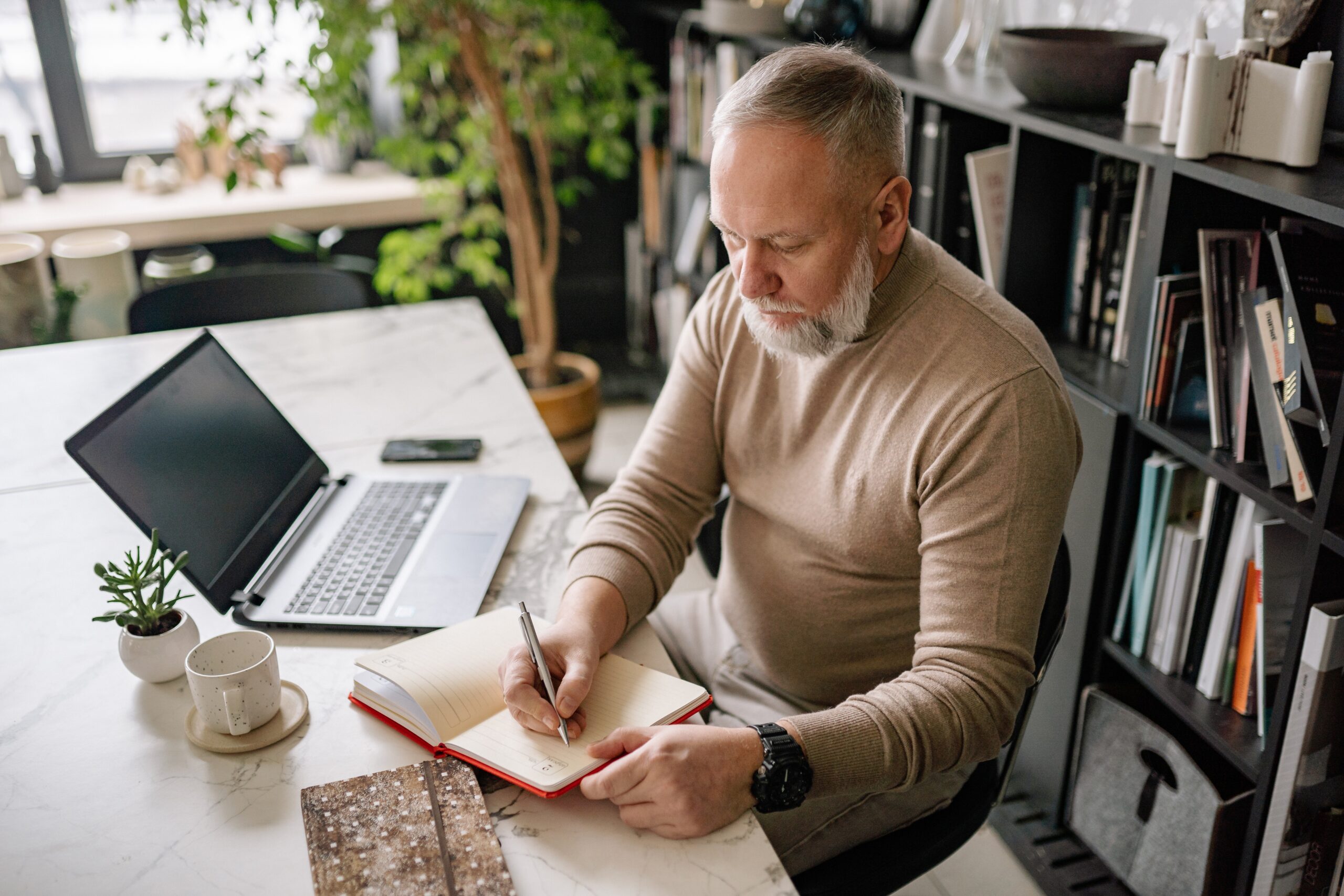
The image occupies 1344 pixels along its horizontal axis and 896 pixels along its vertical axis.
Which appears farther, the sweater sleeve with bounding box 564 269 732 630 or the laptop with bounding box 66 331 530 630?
the sweater sleeve with bounding box 564 269 732 630

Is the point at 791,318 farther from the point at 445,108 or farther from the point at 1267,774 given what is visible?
the point at 445,108

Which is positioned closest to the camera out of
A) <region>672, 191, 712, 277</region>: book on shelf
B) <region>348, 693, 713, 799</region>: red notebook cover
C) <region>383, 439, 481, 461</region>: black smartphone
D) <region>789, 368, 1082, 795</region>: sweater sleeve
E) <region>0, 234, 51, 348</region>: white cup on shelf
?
<region>348, 693, 713, 799</region>: red notebook cover

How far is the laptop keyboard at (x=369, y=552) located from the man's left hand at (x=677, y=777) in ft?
1.47

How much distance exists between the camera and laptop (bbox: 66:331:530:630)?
4.31 ft

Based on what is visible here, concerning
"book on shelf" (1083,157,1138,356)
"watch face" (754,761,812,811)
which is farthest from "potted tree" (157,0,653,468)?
"watch face" (754,761,812,811)

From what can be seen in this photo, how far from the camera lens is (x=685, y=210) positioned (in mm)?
3297

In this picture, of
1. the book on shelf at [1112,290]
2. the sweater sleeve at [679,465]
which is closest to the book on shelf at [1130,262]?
the book on shelf at [1112,290]

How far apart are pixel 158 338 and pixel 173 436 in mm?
970

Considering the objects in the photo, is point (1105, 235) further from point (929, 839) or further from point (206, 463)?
point (206, 463)

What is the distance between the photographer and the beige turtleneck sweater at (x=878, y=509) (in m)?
1.18

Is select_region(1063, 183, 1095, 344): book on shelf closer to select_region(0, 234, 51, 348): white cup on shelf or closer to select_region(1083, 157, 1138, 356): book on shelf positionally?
select_region(1083, 157, 1138, 356): book on shelf

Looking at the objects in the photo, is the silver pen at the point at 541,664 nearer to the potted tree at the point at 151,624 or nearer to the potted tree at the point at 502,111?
the potted tree at the point at 151,624


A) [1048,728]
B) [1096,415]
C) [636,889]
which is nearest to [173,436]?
[636,889]

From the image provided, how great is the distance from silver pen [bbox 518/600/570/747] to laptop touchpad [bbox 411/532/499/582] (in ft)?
0.93
